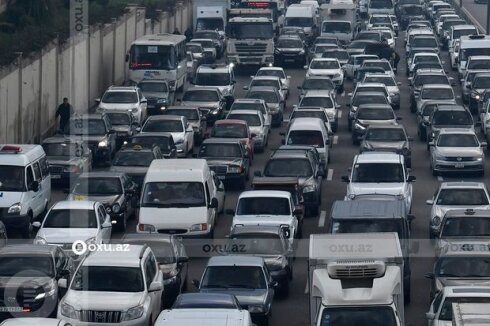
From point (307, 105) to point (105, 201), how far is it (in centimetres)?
1909

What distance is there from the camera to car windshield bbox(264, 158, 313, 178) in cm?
4547

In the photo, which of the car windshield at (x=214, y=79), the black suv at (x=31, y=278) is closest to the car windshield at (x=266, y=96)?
the car windshield at (x=214, y=79)

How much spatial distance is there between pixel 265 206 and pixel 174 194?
7.29ft

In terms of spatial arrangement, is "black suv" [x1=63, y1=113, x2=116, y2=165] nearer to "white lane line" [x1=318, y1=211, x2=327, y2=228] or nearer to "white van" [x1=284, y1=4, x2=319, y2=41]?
"white lane line" [x1=318, y1=211, x2=327, y2=228]

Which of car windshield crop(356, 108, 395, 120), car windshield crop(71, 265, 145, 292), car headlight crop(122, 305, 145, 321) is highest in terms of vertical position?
car windshield crop(71, 265, 145, 292)

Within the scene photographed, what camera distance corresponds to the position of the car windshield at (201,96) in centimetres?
6166

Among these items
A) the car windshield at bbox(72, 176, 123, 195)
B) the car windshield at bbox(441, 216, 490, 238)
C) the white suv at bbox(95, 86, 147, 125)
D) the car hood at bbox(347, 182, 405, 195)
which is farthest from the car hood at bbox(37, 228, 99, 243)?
the white suv at bbox(95, 86, 147, 125)

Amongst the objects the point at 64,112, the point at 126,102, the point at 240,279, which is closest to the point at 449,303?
the point at 240,279

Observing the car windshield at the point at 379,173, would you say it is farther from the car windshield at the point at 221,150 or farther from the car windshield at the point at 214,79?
the car windshield at the point at 214,79

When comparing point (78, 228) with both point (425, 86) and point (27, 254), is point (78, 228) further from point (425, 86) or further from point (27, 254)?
point (425, 86)

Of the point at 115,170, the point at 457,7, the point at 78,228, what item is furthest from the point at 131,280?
the point at 457,7

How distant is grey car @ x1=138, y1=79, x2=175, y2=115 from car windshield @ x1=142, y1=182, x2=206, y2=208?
21.9 metres

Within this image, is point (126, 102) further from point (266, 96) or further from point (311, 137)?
point (311, 137)

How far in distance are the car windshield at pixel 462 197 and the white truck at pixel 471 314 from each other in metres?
17.1
